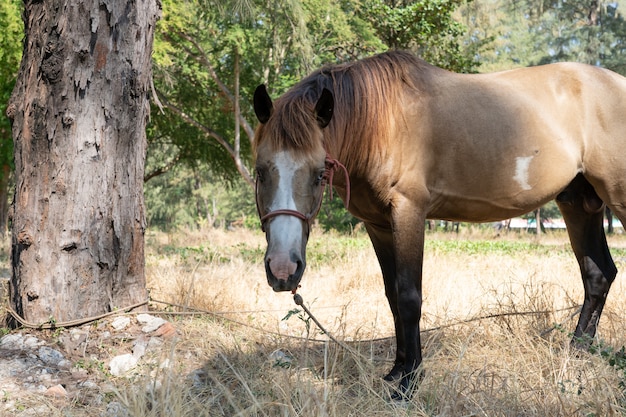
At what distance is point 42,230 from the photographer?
3830 mm

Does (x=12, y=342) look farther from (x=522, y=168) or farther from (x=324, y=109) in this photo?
(x=522, y=168)

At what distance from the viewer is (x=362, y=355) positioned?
3.23 meters

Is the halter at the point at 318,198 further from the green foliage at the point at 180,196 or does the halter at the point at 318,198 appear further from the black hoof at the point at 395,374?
the green foliage at the point at 180,196

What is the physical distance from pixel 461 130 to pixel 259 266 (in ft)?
16.1

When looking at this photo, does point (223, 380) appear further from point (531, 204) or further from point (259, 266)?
point (259, 266)

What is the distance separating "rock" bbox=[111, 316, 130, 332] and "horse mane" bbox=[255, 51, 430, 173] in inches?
69.2

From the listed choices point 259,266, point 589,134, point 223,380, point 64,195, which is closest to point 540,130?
point 589,134

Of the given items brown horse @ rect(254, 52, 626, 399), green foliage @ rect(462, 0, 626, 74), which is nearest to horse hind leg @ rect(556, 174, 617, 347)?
brown horse @ rect(254, 52, 626, 399)

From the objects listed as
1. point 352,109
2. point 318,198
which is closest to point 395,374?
point 318,198

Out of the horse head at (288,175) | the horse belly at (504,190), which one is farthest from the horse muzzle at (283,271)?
the horse belly at (504,190)

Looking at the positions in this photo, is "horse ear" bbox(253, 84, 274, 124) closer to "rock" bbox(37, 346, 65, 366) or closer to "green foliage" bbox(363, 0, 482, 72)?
"rock" bbox(37, 346, 65, 366)

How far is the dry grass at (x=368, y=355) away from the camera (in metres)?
2.73

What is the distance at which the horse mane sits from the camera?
2.90 metres

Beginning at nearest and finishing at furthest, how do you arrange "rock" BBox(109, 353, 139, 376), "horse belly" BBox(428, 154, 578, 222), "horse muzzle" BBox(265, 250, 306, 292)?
"horse muzzle" BBox(265, 250, 306, 292)
"rock" BBox(109, 353, 139, 376)
"horse belly" BBox(428, 154, 578, 222)
